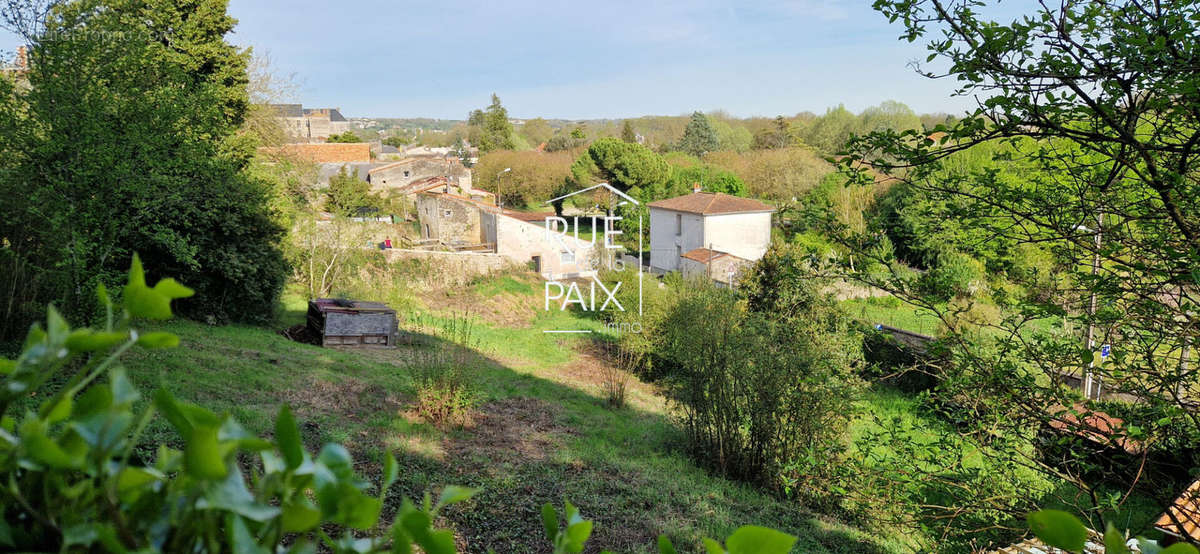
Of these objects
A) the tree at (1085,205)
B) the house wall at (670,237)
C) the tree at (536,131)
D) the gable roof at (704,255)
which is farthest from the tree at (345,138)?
the tree at (1085,205)

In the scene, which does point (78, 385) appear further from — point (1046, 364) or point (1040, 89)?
point (1046, 364)

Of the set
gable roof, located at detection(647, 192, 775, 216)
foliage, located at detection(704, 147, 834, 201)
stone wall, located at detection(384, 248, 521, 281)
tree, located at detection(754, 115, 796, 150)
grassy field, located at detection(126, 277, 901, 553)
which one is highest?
tree, located at detection(754, 115, 796, 150)

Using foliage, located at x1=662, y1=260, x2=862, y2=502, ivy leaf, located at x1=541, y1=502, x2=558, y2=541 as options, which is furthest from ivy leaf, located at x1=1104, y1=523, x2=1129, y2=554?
foliage, located at x1=662, y1=260, x2=862, y2=502

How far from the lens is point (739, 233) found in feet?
99.3

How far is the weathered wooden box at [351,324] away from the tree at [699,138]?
4773cm

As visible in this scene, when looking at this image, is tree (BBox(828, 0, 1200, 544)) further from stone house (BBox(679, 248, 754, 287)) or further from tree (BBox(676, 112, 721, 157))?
tree (BBox(676, 112, 721, 157))

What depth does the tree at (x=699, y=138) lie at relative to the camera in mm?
59938

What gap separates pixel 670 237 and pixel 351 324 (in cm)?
2005

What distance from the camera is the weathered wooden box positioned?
1366cm

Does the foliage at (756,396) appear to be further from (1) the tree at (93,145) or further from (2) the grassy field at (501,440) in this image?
(1) the tree at (93,145)

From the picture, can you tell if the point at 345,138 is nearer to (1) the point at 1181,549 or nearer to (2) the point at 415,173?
(2) the point at 415,173

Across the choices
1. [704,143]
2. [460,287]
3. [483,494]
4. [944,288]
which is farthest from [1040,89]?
[704,143]

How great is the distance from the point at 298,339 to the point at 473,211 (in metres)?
14.5

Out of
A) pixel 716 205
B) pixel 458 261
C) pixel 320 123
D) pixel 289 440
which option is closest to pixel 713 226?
pixel 716 205
